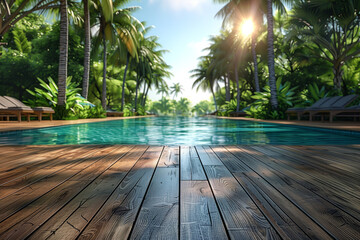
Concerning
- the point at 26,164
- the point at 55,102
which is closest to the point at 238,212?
the point at 26,164

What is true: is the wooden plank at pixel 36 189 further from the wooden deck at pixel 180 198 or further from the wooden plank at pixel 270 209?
the wooden plank at pixel 270 209

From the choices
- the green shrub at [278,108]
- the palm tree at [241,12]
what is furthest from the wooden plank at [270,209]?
the palm tree at [241,12]

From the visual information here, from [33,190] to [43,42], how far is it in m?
20.8

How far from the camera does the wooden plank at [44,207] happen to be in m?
0.99

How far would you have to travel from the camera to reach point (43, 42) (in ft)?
60.3

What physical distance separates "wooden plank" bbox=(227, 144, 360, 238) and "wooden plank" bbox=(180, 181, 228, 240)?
465 millimetres

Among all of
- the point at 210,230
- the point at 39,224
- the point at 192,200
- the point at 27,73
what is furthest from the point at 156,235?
the point at 27,73

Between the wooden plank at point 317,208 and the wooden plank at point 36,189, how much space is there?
150 centimetres

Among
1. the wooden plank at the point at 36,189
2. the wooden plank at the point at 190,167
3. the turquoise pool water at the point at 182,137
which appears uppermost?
the wooden plank at the point at 190,167

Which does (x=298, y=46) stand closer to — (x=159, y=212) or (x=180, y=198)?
(x=180, y=198)

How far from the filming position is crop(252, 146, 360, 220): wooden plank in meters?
1.25

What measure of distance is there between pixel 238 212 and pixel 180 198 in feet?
1.14

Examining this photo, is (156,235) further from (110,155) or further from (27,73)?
(27,73)

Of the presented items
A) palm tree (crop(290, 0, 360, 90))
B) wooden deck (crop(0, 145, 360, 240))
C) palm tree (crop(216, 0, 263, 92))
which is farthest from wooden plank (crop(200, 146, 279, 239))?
palm tree (crop(216, 0, 263, 92))
